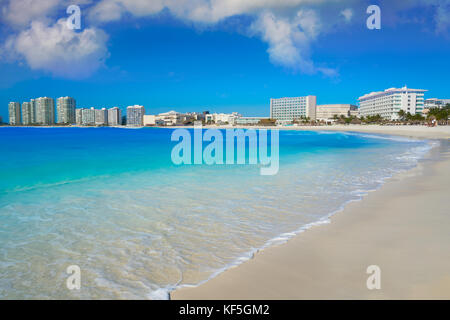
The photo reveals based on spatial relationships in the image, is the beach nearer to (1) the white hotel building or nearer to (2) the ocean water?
(2) the ocean water

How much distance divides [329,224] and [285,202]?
195cm

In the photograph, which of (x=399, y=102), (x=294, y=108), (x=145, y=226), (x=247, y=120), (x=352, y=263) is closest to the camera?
(x=352, y=263)

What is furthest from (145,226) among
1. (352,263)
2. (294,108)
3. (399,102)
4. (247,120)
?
(294,108)

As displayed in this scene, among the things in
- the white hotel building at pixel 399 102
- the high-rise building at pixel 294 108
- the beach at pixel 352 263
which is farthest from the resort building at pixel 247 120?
the beach at pixel 352 263

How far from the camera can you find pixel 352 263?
12.6ft

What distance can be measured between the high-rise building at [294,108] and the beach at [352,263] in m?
176

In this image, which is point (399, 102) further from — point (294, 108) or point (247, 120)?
point (247, 120)

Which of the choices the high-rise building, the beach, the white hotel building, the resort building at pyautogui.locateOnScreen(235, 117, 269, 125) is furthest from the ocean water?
the resort building at pyautogui.locateOnScreen(235, 117, 269, 125)

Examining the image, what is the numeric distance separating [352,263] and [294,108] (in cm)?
19157

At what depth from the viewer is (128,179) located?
1213 cm

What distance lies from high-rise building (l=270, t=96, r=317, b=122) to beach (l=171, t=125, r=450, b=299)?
176 metres

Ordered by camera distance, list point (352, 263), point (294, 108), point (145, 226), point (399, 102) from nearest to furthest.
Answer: point (352, 263) < point (145, 226) < point (399, 102) < point (294, 108)

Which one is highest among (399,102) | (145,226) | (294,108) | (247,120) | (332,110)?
(294,108)
